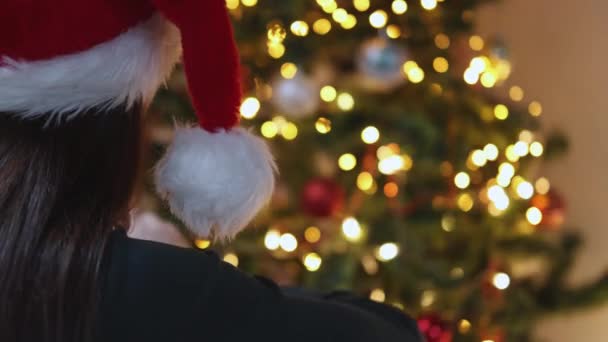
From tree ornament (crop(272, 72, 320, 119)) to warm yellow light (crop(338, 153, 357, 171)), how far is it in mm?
161

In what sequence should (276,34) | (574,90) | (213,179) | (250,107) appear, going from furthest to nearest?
(574,90)
(250,107)
(276,34)
(213,179)

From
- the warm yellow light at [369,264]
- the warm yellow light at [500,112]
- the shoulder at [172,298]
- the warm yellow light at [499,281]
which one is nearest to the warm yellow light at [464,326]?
the warm yellow light at [499,281]

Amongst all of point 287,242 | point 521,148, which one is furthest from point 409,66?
point 287,242

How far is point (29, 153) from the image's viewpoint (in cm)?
66

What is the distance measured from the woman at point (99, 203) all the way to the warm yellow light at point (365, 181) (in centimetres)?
97

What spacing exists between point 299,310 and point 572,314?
4.77ft

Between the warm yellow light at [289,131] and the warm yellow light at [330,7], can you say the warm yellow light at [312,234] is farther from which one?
the warm yellow light at [330,7]

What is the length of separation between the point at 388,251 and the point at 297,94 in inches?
14.9

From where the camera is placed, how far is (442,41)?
5.68 ft

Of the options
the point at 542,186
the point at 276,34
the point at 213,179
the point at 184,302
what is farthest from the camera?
the point at 542,186

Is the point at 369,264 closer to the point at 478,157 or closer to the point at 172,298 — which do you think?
the point at 478,157

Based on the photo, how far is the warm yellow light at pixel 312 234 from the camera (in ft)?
5.73

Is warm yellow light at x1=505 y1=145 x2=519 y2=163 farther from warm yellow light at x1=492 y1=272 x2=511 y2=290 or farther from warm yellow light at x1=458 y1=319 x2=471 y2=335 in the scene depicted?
warm yellow light at x1=458 y1=319 x2=471 y2=335

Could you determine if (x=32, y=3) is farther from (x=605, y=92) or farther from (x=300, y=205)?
(x=605, y=92)
